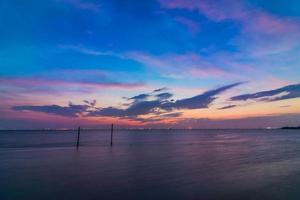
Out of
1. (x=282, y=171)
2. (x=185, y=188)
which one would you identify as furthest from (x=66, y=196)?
(x=282, y=171)

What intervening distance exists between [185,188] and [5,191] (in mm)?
11780

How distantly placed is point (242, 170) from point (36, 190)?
726 inches

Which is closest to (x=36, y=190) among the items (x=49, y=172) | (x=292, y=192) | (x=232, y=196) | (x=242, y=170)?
(x=49, y=172)

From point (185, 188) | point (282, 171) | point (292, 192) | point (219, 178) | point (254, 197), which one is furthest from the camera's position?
point (282, 171)

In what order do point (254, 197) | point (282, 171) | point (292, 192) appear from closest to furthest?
point (254, 197)
point (292, 192)
point (282, 171)

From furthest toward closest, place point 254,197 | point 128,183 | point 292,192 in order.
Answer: point 128,183, point 292,192, point 254,197

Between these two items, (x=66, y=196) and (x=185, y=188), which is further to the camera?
(x=185, y=188)

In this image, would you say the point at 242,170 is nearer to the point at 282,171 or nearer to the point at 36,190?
the point at 282,171

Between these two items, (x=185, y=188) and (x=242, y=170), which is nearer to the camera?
(x=185, y=188)

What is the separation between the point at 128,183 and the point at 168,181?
2.99 meters

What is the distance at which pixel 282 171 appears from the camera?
27.6m

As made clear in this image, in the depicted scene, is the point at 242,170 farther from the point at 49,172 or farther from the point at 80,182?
the point at 49,172

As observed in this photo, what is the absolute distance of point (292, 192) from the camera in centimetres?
1888

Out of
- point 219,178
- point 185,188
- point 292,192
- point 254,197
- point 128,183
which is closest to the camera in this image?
point 254,197
